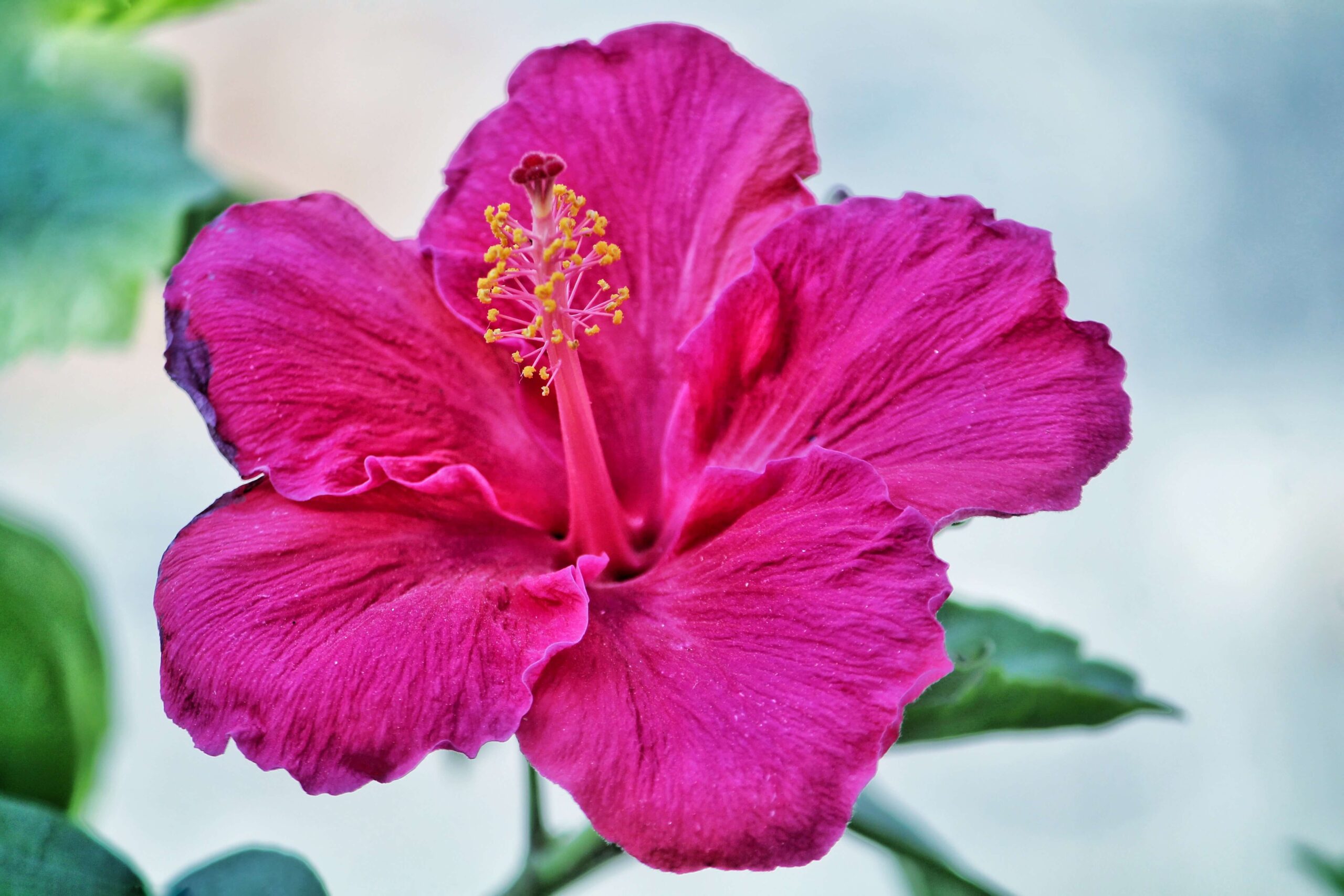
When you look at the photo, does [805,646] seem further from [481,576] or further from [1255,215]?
[1255,215]

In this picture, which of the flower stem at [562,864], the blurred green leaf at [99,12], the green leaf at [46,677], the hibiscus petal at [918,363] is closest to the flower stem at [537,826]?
the flower stem at [562,864]

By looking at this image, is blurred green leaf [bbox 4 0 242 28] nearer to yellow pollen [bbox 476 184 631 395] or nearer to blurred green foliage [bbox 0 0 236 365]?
blurred green foliage [bbox 0 0 236 365]

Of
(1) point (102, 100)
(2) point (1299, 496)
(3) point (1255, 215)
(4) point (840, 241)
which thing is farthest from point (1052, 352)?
(3) point (1255, 215)

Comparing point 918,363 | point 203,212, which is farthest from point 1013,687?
point 203,212

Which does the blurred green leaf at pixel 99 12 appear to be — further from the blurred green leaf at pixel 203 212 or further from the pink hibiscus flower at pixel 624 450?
the pink hibiscus flower at pixel 624 450

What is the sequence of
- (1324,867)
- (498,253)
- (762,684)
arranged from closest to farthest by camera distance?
(762,684) < (498,253) < (1324,867)

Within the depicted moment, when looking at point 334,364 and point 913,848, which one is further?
point 913,848

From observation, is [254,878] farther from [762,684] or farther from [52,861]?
[762,684]
